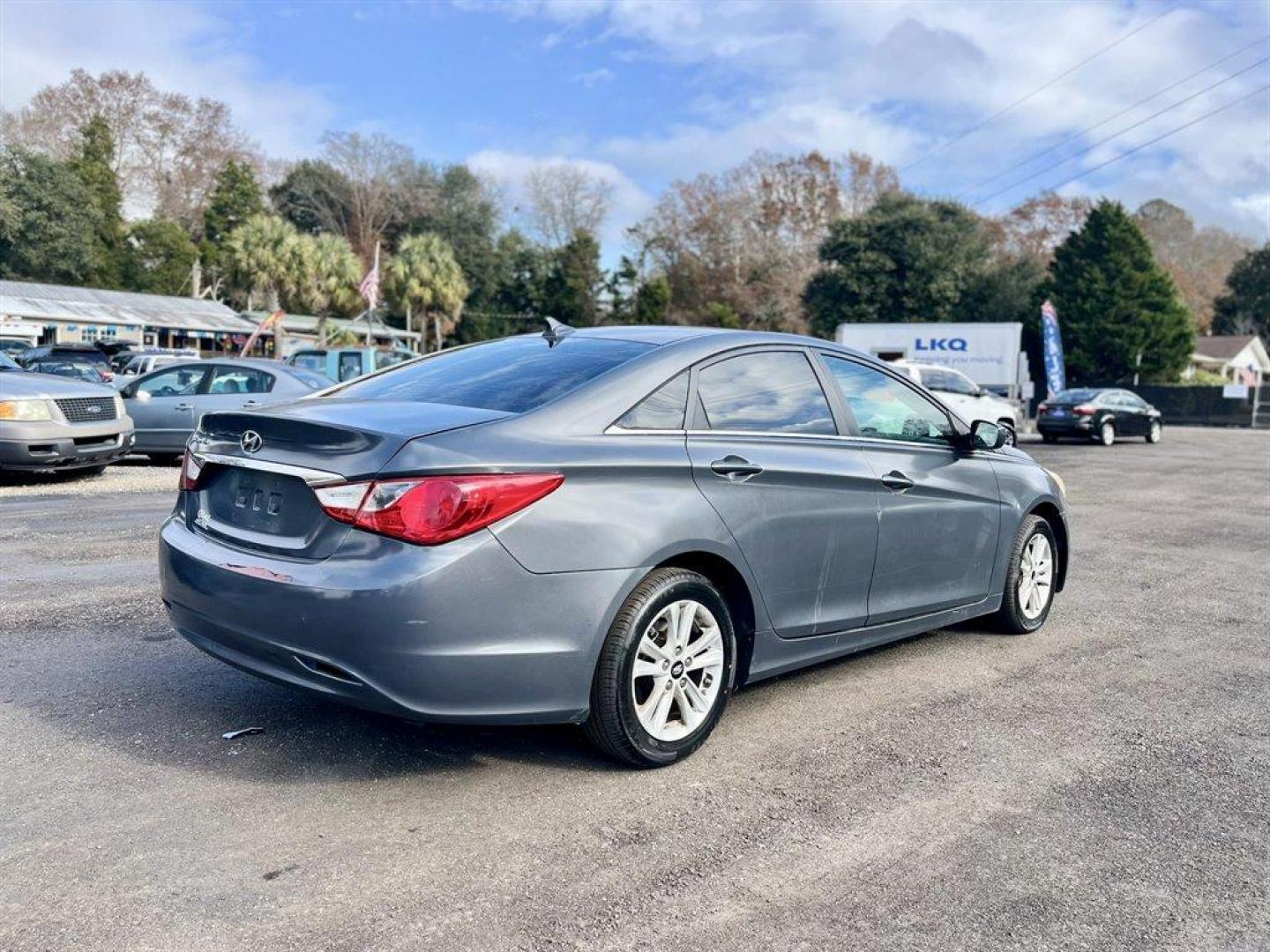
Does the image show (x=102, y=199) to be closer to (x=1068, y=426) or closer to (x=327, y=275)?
(x=327, y=275)

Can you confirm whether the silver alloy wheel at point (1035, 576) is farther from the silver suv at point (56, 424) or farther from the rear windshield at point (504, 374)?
the silver suv at point (56, 424)

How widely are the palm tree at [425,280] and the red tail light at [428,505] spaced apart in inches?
1956

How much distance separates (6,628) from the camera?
5348mm

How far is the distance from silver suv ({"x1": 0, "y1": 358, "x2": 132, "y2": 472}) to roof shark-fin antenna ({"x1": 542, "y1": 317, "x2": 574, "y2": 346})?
A: 331 inches

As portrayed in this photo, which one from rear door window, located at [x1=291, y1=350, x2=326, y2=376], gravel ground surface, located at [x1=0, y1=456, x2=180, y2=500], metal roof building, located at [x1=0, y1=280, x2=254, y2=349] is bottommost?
gravel ground surface, located at [x1=0, y1=456, x2=180, y2=500]

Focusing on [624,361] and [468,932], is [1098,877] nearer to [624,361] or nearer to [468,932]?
[468,932]

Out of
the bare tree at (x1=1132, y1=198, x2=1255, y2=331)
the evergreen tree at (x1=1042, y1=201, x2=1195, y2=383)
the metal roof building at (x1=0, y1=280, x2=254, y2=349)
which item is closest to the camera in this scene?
the evergreen tree at (x1=1042, y1=201, x2=1195, y2=383)

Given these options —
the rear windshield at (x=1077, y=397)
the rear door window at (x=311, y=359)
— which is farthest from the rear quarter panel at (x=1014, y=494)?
the rear windshield at (x=1077, y=397)

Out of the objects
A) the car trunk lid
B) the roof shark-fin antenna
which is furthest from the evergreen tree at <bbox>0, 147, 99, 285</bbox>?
the car trunk lid

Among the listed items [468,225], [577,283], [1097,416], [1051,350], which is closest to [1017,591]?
[1097,416]

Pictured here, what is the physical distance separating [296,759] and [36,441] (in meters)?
8.87

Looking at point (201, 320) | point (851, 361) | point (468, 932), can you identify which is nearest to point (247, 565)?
point (468, 932)

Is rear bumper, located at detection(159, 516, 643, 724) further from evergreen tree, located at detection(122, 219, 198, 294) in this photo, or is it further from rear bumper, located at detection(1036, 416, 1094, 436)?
evergreen tree, located at detection(122, 219, 198, 294)

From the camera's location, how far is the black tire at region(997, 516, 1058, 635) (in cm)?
579
